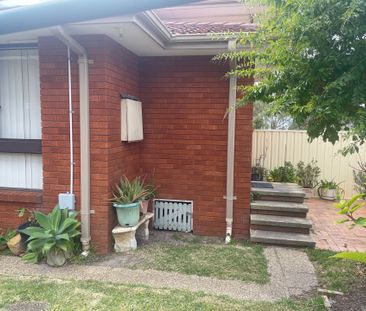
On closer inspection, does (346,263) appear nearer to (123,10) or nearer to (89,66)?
(89,66)

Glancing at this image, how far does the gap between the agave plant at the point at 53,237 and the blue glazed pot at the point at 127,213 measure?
0.52m

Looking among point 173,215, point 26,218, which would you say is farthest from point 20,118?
point 173,215

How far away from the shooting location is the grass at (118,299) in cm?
297

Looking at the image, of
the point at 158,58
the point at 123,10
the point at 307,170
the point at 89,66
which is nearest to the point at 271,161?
the point at 307,170

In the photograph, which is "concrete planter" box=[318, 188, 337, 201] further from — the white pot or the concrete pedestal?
the concrete pedestal

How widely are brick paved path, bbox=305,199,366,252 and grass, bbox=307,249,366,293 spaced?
55cm

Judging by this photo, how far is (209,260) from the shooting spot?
4113 millimetres

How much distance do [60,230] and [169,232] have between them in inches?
74.5

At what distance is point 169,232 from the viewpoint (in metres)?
5.27

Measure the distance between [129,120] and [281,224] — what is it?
2650 millimetres

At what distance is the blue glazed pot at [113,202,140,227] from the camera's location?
4227 millimetres

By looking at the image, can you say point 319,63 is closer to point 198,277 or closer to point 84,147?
point 198,277

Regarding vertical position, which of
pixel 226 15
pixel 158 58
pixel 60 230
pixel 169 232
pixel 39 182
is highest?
pixel 226 15

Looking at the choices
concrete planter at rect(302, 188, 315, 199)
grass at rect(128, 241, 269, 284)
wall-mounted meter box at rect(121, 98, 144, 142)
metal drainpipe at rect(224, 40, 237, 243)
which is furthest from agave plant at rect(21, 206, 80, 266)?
concrete planter at rect(302, 188, 315, 199)
